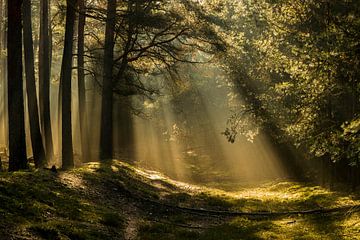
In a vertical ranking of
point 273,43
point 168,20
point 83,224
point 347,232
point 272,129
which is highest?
point 168,20

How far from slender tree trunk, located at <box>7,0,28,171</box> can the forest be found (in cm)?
4

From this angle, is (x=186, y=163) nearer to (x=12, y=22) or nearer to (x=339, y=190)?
(x=339, y=190)

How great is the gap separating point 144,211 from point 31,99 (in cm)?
817

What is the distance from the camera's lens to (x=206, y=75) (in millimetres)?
27344

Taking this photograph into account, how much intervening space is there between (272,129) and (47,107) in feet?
40.6

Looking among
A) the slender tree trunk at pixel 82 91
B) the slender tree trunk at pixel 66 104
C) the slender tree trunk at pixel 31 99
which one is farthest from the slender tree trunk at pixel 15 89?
the slender tree trunk at pixel 82 91

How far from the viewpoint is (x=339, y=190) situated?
2070cm

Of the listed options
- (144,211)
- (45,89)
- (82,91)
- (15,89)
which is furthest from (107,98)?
(144,211)

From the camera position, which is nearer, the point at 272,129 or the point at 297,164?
the point at 272,129

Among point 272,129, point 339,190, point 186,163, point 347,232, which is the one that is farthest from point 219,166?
point 347,232

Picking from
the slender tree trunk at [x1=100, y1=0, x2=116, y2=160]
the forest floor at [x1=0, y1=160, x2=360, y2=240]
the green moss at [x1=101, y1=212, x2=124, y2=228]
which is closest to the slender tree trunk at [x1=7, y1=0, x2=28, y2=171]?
the forest floor at [x1=0, y1=160, x2=360, y2=240]

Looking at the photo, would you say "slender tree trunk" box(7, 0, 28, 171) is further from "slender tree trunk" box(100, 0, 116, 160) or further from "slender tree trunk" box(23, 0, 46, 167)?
"slender tree trunk" box(100, 0, 116, 160)

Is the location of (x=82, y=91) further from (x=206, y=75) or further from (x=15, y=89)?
(x=15, y=89)

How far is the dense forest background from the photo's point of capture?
12.8 m
